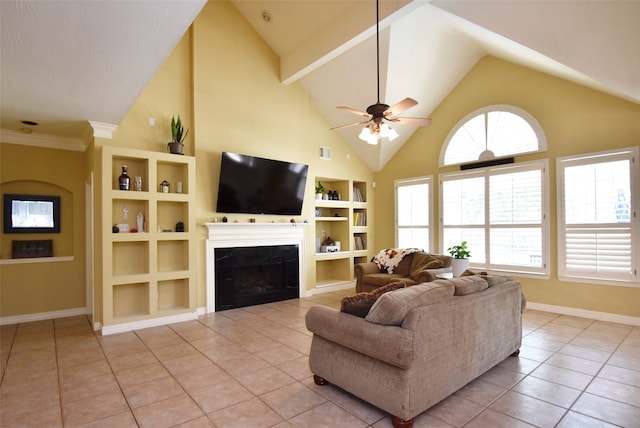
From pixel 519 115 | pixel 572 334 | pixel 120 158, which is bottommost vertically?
pixel 572 334

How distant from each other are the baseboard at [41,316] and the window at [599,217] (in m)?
7.11

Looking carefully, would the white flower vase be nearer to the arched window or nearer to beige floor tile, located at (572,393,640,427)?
beige floor tile, located at (572,393,640,427)

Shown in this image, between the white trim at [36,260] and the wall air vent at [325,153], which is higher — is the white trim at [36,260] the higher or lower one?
the lower one

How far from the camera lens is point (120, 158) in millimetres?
4406

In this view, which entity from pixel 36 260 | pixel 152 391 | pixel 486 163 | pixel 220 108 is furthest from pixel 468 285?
pixel 36 260

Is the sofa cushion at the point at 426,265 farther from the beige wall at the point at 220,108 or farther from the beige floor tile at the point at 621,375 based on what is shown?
the beige floor tile at the point at 621,375

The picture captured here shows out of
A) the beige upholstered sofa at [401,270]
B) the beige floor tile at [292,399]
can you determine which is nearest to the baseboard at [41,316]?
the beige floor tile at [292,399]

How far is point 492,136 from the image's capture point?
17.9 ft

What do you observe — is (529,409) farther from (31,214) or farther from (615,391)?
(31,214)

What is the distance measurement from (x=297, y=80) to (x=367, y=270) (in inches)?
144

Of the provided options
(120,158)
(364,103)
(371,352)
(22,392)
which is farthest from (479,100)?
(22,392)

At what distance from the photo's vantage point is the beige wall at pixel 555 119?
429 centimetres

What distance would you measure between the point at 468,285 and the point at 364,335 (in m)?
0.99

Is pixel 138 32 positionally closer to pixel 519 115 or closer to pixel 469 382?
pixel 469 382
